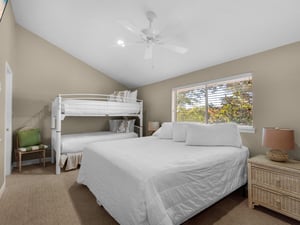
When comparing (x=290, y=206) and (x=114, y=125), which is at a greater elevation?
(x=114, y=125)

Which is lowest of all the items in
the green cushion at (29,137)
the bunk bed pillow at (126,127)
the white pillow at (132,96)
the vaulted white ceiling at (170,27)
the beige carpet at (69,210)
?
the beige carpet at (69,210)

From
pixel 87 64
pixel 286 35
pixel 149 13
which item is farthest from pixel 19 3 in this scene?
pixel 286 35

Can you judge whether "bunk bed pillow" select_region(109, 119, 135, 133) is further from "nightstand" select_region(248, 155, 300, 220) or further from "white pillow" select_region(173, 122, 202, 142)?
"nightstand" select_region(248, 155, 300, 220)

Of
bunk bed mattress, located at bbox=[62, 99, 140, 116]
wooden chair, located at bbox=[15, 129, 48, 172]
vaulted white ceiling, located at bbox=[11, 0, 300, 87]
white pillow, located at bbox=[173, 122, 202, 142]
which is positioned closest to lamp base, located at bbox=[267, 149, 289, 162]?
white pillow, located at bbox=[173, 122, 202, 142]

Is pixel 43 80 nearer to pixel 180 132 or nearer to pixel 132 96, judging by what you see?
pixel 132 96

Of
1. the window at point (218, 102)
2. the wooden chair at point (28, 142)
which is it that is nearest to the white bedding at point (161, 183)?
the window at point (218, 102)

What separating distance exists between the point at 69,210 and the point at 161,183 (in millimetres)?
1409

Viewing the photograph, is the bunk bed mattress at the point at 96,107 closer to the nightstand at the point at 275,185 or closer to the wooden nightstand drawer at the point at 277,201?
the nightstand at the point at 275,185

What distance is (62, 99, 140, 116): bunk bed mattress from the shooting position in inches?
134

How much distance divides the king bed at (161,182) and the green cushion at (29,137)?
7.38ft

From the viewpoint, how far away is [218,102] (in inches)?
124

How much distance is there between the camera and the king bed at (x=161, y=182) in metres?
1.28

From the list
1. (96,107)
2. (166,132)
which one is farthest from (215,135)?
(96,107)

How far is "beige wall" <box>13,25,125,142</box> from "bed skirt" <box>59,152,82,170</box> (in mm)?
1219
